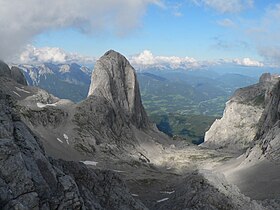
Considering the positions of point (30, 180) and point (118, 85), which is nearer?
point (30, 180)

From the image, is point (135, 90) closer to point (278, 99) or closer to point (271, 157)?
point (278, 99)

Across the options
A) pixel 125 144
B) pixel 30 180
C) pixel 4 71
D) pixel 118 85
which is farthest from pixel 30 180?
pixel 118 85

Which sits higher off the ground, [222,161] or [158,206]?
[158,206]

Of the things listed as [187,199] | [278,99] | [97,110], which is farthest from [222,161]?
[187,199]

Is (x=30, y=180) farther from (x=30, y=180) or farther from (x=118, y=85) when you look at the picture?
(x=118, y=85)

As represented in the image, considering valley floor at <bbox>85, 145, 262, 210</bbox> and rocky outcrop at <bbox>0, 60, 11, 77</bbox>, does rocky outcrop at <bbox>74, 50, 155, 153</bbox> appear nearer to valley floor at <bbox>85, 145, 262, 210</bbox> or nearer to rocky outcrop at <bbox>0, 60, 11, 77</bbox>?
valley floor at <bbox>85, 145, 262, 210</bbox>

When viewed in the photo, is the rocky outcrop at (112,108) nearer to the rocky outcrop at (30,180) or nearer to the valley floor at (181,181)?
the valley floor at (181,181)

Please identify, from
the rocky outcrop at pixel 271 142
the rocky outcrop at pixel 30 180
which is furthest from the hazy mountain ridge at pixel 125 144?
the rocky outcrop at pixel 30 180

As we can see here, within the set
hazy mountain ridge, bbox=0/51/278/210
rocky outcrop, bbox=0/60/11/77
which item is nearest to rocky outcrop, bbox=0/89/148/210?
hazy mountain ridge, bbox=0/51/278/210
